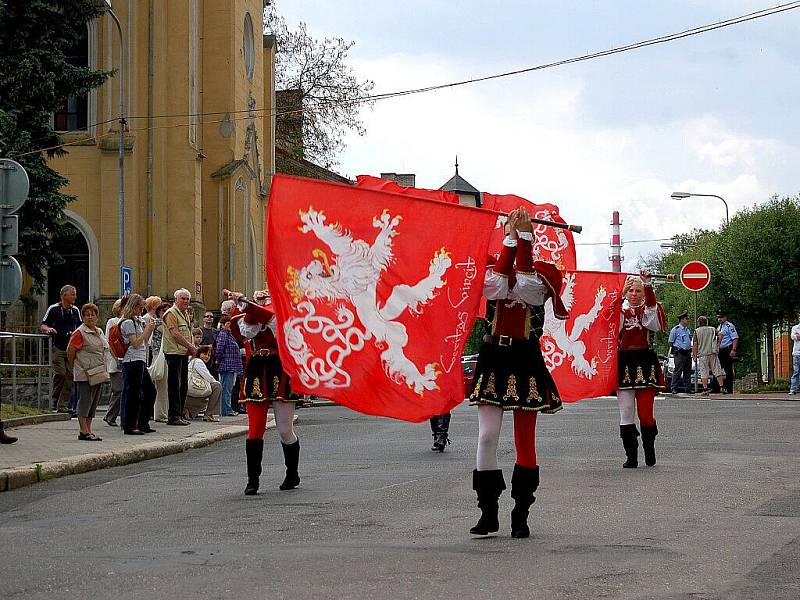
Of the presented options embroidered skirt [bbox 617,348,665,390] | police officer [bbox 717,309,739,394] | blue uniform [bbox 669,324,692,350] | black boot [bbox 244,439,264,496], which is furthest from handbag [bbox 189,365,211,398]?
police officer [bbox 717,309,739,394]

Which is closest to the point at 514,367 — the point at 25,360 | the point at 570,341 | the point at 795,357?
the point at 570,341

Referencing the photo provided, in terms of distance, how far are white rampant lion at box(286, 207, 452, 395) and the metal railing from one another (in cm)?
1171

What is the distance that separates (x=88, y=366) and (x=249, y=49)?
33358 millimetres

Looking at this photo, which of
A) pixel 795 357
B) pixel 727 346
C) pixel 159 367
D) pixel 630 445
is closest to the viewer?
pixel 630 445

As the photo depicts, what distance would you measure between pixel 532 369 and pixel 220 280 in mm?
36700

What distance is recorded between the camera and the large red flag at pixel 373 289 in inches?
353

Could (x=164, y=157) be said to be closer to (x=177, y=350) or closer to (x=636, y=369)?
(x=177, y=350)

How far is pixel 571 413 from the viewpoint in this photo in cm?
2530

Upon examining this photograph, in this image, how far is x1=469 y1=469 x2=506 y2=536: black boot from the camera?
28.3 feet

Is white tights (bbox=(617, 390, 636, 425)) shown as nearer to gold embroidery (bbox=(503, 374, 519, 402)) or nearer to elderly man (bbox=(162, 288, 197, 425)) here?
gold embroidery (bbox=(503, 374, 519, 402))

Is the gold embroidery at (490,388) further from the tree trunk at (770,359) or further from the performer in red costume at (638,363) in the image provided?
the tree trunk at (770,359)

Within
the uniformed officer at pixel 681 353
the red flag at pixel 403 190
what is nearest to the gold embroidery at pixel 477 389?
the red flag at pixel 403 190

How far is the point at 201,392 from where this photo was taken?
2256 centimetres

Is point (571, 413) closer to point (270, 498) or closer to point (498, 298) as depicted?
point (270, 498)
